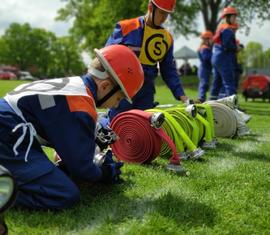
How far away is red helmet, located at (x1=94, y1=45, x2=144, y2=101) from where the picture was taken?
355cm

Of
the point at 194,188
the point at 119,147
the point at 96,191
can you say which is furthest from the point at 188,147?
the point at 96,191

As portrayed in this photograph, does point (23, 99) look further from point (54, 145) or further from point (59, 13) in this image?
point (59, 13)

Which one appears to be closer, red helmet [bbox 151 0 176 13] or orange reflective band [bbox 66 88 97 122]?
orange reflective band [bbox 66 88 97 122]

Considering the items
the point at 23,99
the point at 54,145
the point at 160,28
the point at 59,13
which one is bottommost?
the point at 54,145

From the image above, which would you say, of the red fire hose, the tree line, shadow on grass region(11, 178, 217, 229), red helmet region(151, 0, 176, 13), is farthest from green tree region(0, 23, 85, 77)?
shadow on grass region(11, 178, 217, 229)

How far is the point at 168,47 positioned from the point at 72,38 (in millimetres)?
53172

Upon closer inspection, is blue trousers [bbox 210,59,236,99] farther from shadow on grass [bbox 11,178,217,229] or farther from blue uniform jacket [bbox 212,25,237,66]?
shadow on grass [bbox 11,178,217,229]

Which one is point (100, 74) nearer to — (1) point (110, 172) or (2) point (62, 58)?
(1) point (110, 172)

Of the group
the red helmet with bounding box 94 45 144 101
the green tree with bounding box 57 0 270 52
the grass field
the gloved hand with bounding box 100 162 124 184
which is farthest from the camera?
the green tree with bounding box 57 0 270 52

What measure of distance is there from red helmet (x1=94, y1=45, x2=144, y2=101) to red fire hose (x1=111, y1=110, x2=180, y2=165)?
3.12 feet

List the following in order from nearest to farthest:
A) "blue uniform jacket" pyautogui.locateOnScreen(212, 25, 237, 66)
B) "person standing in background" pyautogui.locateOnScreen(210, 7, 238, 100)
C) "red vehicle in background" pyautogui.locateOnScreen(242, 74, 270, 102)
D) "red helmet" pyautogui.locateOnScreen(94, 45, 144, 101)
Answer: "red helmet" pyautogui.locateOnScreen(94, 45, 144, 101), "person standing in background" pyautogui.locateOnScreen(210, 7, 238, 100), "blue uniform jacket" pyautogui.locateOnScreen(212, 25, 237, 66), "red vehicle in background" pyautogui.locateOnScreen(242, 74, 270, 102)

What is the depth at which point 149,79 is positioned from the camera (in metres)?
6.52

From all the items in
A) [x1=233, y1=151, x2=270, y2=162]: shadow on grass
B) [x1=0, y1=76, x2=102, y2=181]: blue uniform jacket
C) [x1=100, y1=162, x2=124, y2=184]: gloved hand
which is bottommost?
[x1=233, y1=151, x2=270, y2=162]: shadow on grass

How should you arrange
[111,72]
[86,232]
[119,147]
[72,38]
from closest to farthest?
[86,232] < [111,72] < [119,147] < [72,38]
